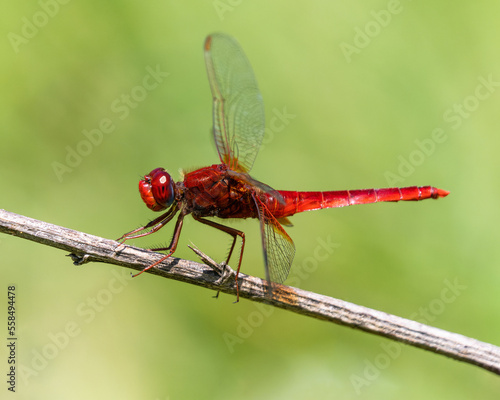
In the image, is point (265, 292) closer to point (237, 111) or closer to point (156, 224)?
point (156, 224)

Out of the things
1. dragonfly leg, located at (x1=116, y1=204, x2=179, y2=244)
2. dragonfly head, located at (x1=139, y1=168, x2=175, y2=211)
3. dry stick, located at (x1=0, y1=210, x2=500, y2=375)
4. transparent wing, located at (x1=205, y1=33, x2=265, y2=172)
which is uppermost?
transparent wing, located at (x1=205, y1=33, x2=265, y2=172)

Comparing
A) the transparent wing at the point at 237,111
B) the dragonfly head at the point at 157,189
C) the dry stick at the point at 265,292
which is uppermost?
the transparent wing at the point at 237,111

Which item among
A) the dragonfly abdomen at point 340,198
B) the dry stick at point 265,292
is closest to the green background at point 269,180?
the dragonfly abdomen at point 340,198

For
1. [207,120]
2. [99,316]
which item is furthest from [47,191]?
[207,120]

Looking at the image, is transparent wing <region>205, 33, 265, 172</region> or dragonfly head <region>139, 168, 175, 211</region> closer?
dragonfly head <region>139, 168, 175, 211</region>

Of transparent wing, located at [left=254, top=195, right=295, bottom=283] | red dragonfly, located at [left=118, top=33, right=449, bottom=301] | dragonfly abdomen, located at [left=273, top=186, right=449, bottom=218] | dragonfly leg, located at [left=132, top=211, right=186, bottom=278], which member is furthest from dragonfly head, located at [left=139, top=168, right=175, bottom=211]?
dragonfly abdomen, located at [left=273, top=186, right=449, bottom=218]

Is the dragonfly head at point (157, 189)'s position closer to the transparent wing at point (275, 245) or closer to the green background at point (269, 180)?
the green background at point (269, 180)

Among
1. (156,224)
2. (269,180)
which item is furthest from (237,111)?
(156,224)

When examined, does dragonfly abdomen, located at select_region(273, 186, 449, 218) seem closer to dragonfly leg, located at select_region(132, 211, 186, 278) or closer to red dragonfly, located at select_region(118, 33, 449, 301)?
red dragonfly, located at select_region(118, 33, 449, 301)
